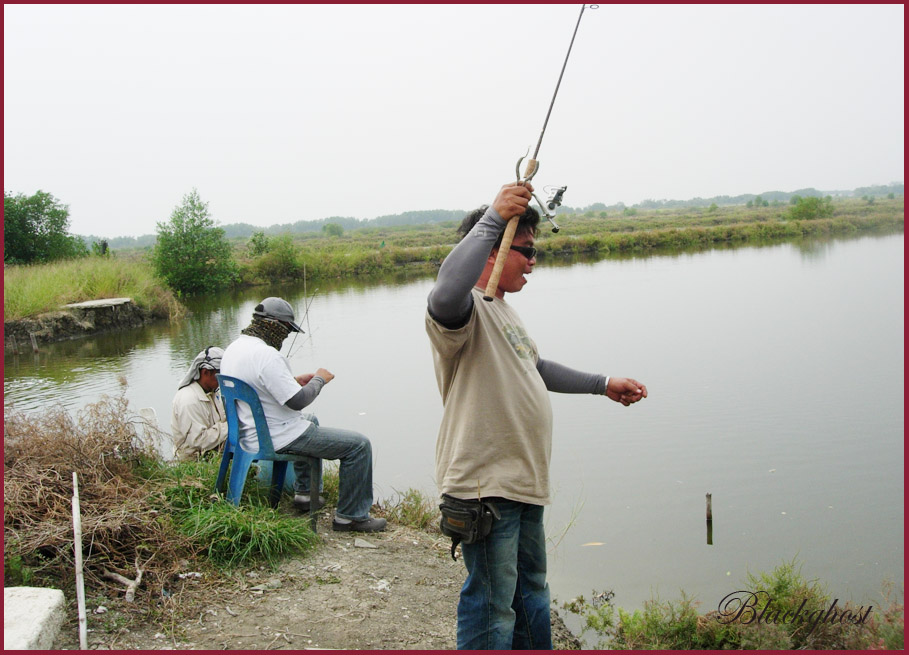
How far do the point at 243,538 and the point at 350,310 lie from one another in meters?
16.5

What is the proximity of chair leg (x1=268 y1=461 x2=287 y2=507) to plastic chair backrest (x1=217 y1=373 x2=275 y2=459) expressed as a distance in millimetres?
360

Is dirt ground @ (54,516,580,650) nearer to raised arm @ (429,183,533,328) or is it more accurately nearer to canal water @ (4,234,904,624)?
canal water @ (4,234,904,624)

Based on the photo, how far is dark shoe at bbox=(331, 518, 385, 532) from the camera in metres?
4.08

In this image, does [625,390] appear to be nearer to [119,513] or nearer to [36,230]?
[119,513]

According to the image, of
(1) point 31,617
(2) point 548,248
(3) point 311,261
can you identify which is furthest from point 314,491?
(2) point 548,248

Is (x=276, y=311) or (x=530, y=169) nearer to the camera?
(x=530, y=169)

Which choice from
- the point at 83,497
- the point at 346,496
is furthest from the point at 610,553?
the point at 83,497

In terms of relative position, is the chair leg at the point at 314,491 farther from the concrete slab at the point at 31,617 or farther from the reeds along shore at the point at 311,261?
the reeds along shore at the point at 311,261

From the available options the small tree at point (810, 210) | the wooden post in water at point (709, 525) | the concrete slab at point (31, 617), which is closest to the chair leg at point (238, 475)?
the concrete slab at point (31, 617)

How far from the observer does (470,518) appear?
6.82ft

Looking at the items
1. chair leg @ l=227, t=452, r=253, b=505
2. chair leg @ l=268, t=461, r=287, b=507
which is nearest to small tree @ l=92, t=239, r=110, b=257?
chair leg @ l=268, t=461, r=287, b=507

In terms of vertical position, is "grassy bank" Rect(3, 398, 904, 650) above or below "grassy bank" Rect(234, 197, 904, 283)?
below

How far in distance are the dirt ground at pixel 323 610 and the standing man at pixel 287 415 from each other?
25 centimetres

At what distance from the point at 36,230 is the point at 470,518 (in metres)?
26.9
